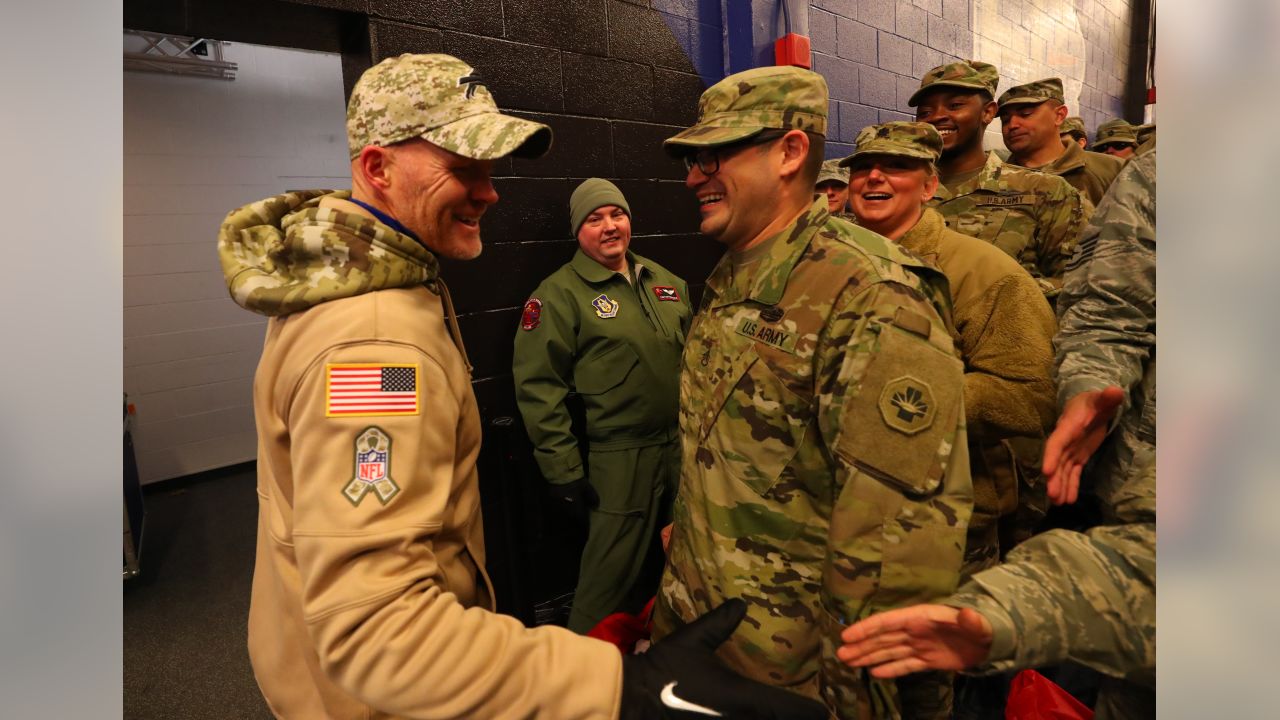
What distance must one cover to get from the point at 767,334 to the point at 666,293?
56.7 inches

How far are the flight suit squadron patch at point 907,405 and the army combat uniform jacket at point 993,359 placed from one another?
596 millimetres

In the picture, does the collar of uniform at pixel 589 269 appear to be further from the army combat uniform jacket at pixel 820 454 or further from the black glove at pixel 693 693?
the black glove at pixel 693 693

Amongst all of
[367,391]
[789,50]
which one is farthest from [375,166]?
[789,50]

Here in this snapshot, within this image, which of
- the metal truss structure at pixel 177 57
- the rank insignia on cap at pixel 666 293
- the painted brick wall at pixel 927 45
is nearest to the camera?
the rank insignia on cap at pixel 666 293

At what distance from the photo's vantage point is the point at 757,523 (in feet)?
4.20

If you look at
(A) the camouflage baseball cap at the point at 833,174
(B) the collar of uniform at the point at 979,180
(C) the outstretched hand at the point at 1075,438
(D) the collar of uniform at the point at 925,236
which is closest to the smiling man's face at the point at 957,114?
(B) the collar of uniform at the point at 979,180

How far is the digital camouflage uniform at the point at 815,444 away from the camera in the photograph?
1.11 m

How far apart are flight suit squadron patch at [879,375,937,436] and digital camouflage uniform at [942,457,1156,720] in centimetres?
37

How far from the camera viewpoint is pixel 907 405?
1.11m

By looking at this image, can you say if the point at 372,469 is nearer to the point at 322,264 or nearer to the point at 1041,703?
the point at 322,264

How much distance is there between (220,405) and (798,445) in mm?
4877

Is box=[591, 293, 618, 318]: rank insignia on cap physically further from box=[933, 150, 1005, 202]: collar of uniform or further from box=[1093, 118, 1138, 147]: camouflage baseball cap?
box=[1093, 118, 1138, 147]: camouflage baseball cap
